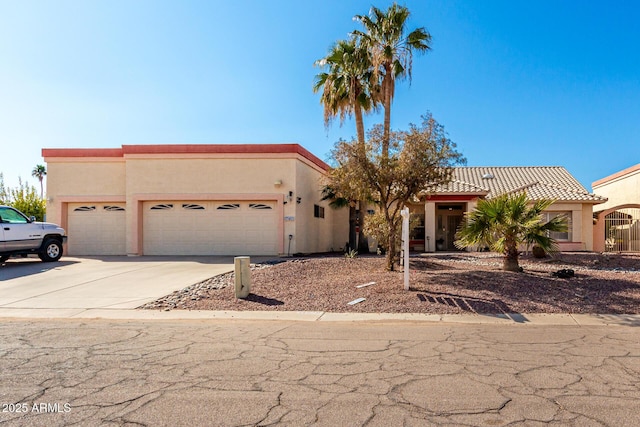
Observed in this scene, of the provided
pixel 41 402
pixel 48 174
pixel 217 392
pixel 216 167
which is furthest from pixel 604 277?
pixel 48 174

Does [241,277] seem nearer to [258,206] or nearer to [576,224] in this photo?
[258,206]

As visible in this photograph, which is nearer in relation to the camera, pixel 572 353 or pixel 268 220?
pixel 572 353

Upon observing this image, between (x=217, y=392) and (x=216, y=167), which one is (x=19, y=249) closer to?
(x=216, y=167)

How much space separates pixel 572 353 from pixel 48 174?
22055 millimetres

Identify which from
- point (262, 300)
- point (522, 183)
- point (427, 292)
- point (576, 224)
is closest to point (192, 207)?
point (262, 300)

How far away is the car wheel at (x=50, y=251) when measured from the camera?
56.5ft

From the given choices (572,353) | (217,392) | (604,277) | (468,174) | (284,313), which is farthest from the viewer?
(468,174)

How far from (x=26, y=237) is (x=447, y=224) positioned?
1985 centimetres

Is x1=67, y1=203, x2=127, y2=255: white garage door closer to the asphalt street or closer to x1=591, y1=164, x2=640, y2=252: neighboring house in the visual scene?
the asphalt street

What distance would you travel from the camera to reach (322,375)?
533 centimetres

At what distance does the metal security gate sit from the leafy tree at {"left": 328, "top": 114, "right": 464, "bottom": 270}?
667 inches

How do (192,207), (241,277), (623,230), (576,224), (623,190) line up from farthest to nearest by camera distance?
(623,190)
(623,230)
(576,224)
(192,207)
(241,277)

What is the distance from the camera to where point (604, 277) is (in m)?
12.1

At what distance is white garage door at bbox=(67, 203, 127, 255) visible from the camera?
2131cm
